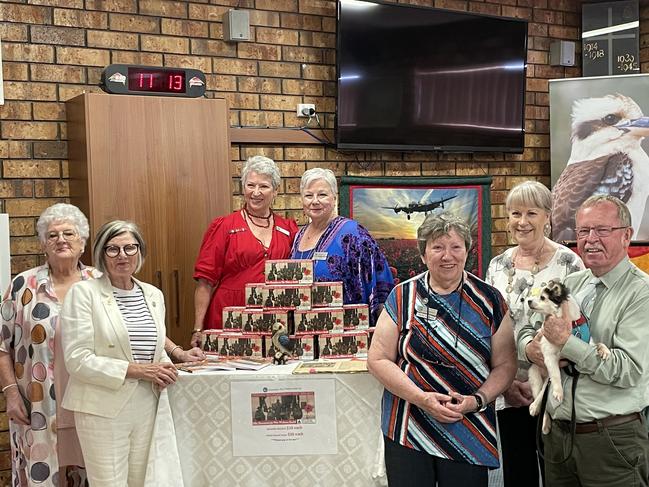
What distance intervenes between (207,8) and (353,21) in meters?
0.90

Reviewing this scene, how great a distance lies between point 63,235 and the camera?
11.9ft

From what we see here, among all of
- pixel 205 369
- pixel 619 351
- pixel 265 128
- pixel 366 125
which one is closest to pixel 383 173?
pixel 366 125

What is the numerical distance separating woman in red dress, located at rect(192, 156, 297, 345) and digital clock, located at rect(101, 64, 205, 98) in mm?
657

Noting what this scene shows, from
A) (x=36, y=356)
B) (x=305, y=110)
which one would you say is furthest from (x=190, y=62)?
(x=36, y=356)

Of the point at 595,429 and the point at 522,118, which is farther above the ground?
the point at 522,118

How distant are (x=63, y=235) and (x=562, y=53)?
416cm

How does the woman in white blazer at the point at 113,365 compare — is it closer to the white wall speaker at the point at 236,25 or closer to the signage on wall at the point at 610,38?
the white wall speaker at the point at 236,25

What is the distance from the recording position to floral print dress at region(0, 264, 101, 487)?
11.8ft

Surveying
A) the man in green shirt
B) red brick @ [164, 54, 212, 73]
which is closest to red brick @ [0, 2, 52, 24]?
red brick @ [164, 54, 212, 73]

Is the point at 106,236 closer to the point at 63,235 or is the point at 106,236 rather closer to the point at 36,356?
the point at 63,235

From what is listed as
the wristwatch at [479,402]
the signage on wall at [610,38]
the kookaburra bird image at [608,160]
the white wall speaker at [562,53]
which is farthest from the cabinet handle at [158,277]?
the signage on wall at [610,38]

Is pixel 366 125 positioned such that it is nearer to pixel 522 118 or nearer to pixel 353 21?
pixel 353 21

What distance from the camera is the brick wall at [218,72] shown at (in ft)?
14.8

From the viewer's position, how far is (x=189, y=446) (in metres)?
3.49
